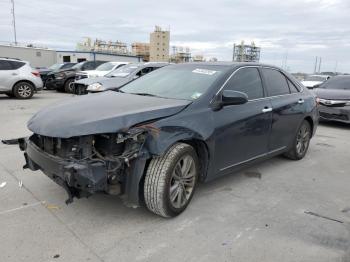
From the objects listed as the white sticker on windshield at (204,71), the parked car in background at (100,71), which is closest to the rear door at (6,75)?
the parked car in background at (100,71)

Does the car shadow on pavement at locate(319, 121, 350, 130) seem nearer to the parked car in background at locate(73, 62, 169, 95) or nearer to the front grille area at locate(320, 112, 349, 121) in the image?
the front grille area at locate(320, 112, 349, 121)

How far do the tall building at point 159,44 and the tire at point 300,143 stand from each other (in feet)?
275

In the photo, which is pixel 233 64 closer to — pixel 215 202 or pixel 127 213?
pixel 215 202

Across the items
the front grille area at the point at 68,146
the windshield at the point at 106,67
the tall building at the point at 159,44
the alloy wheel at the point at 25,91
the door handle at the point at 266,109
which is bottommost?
the alloy wheel at the point at 25,91

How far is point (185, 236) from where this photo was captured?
323 cm

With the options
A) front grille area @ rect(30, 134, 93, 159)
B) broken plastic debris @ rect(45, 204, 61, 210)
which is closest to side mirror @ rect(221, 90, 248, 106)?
front grille area @ rect(30, 134, 93, 159)

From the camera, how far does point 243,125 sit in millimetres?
4203

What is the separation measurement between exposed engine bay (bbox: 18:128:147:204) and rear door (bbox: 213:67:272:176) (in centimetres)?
112

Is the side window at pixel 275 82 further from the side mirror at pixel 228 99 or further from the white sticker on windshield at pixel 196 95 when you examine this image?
the white sticker on windshield at pixel 196 95

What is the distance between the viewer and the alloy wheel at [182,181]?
3.50 meters

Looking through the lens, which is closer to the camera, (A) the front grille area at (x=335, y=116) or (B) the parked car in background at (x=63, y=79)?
(A) the front grille area at (x=335, y=116)

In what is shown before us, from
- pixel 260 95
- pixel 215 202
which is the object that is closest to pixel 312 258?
pixel 215 202

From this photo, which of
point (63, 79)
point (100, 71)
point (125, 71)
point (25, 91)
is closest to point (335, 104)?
point (125, 71)

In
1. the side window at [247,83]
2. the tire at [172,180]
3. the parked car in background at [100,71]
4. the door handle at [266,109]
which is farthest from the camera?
the parked car in background at [100,71]
